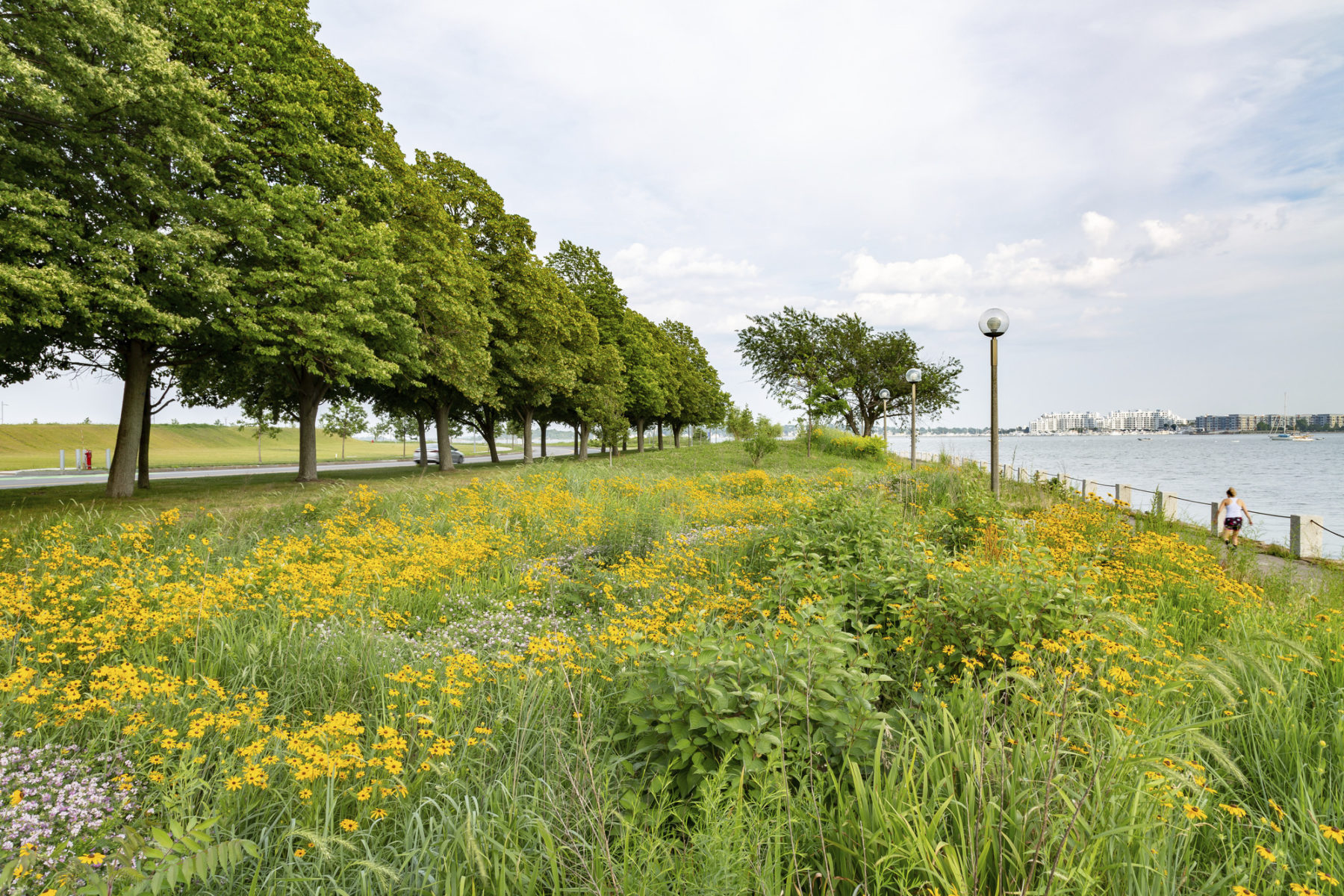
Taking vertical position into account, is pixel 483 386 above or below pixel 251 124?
below

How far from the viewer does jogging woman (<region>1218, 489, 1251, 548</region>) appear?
35.6 feet

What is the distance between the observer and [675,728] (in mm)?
2809

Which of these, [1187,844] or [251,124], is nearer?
[1187,844]

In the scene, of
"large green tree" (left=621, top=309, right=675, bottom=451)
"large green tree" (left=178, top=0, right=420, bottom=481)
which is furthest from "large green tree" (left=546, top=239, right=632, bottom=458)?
"large green tree" (left=178, top=0, right=420, bottom=481)

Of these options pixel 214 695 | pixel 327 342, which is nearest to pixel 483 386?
pixel 327 342

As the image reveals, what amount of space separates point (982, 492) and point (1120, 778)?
7.53 meters

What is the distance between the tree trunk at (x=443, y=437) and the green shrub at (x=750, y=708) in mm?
22587

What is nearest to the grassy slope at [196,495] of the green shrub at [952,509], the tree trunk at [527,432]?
the green shrub at [952,509]

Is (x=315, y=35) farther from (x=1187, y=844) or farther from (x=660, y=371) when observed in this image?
(x=660, y=371)

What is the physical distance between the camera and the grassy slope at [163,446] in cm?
4766

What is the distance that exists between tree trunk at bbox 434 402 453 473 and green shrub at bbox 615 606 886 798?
22587mm

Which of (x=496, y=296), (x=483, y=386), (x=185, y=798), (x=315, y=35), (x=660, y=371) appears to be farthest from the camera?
(x=660, y=371)

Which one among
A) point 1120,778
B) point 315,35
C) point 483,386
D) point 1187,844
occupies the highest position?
point 315,35

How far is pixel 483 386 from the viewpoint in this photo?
23859mm
